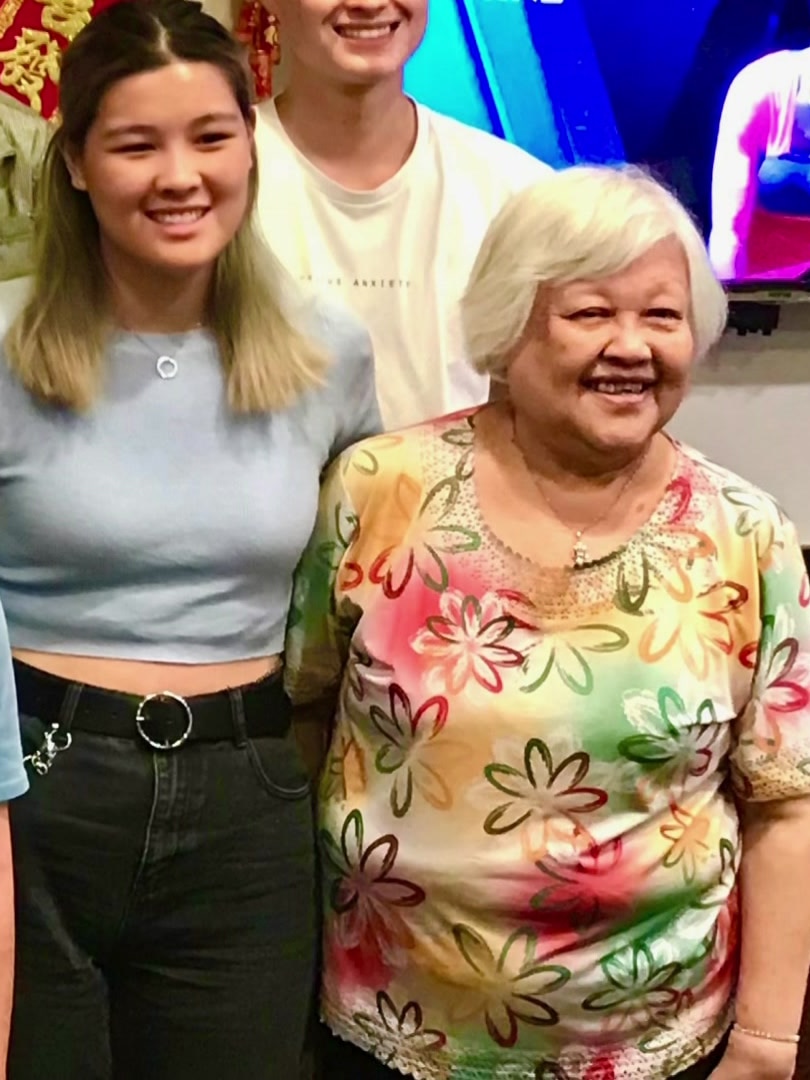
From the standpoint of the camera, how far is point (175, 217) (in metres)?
1.28

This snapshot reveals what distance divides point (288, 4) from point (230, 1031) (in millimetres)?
1129

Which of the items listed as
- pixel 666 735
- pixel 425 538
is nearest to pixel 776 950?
pixel 666 735

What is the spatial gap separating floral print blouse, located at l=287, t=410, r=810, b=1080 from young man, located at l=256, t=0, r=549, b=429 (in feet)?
0.89

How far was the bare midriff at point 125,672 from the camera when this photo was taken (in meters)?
1.30

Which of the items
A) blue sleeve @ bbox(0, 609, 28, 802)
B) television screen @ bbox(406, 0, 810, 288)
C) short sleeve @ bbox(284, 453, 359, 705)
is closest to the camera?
blue sleeve @ bbox(0, 609, 28, 802)

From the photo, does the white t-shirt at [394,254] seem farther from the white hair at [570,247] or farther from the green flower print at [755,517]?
the green flower print at [755,517]

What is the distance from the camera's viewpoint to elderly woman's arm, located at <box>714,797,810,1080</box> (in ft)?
4.49

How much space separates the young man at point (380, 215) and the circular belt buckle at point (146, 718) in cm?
47

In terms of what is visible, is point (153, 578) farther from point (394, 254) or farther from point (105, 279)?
point (394, 254)

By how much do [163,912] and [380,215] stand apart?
831 mm

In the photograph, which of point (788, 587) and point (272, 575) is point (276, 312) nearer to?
point (272, 575)

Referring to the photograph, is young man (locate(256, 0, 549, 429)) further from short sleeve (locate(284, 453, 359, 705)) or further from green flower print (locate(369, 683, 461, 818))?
green flower print (locate(369, 683, 461, 818))

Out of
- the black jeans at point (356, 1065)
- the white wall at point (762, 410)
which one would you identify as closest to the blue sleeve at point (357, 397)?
the black jeans at point (356, 1065)

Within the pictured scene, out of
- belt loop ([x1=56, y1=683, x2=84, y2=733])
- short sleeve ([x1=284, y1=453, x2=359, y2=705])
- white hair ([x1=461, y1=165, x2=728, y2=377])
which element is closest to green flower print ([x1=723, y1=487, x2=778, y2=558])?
white hair ([x1=461, y1=165, x2=728, y2=377])
